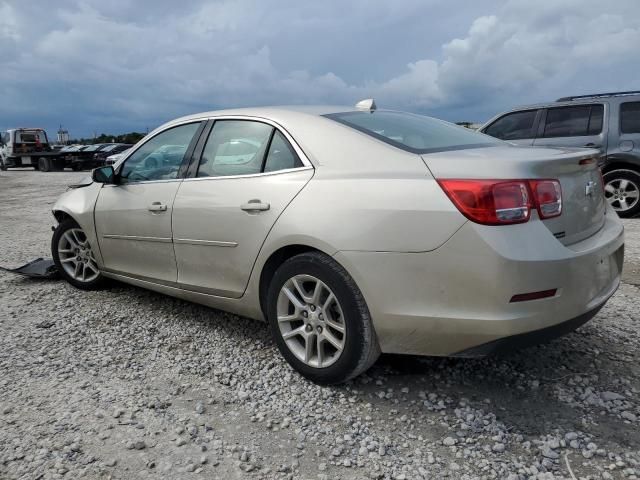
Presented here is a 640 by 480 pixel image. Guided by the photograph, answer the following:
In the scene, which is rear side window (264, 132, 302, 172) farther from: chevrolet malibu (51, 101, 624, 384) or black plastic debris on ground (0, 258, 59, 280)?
black plastic debris on ground (0, 258, 59, 280)

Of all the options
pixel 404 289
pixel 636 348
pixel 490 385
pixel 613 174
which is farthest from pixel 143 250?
pixel 613 174

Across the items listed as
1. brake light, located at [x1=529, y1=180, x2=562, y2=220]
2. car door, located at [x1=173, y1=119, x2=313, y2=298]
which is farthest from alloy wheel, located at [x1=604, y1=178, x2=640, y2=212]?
car door, located at [x1=173, y1=119, x2=313, y2=298]

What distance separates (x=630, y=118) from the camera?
744cm

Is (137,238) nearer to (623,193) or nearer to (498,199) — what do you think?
(498,199)

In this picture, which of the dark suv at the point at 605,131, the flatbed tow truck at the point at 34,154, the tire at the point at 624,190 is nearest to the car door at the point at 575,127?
the dark suv at the point at 605,131

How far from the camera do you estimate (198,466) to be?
2.21m

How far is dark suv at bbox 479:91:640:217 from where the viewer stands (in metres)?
7.45

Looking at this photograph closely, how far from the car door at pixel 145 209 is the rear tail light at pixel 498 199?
6.59 feet

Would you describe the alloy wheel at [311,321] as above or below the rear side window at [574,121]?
below

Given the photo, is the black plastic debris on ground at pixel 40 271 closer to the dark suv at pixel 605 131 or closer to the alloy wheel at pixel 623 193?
the dark suv at pixel 605 131

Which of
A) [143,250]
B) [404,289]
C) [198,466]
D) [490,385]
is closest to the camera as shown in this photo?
[198,466]

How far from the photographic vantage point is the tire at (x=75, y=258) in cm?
456

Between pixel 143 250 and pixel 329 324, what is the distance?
1.77 m

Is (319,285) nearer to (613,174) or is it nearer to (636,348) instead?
(636,348)
